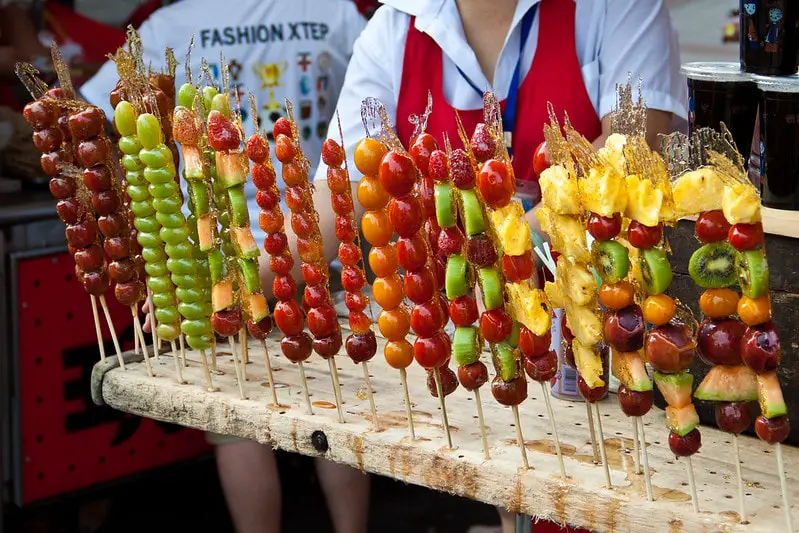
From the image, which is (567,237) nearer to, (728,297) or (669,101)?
(728,297)

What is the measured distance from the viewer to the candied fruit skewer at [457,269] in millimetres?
1620

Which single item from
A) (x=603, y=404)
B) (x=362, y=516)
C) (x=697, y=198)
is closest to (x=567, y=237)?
(x=697, y=198)

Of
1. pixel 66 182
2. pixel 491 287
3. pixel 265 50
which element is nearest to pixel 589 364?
pixel 491 287

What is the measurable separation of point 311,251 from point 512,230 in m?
0.48

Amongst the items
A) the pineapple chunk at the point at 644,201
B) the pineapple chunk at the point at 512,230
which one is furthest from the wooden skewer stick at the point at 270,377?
the pineapple chunk at the point at 644,201

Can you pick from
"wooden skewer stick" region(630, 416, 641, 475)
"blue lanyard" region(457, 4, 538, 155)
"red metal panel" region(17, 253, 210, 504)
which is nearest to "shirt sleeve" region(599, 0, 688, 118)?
"blue lanyard" region(457, 4, 538, 155)

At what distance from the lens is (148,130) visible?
2.02m

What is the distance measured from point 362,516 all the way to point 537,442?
1.61 metres

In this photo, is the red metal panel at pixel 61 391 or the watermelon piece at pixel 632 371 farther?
the red metal panel at pixel 61 391

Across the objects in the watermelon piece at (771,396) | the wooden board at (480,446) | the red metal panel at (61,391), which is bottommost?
the red metal panel at (61,391)

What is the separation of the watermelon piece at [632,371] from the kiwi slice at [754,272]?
213 mm

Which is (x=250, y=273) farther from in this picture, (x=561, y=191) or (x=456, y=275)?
(x=561, y=191)

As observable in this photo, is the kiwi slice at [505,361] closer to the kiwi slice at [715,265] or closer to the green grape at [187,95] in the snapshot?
the kiwi slice at [715,265]

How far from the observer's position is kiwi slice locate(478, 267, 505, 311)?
1650mm
